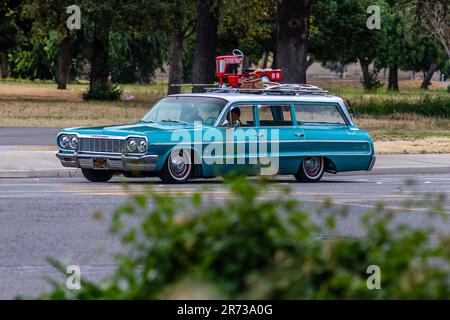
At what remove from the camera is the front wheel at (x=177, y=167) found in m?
17.9

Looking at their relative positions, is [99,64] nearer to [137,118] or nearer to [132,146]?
[137,118]

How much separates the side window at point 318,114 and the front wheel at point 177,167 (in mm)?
2482

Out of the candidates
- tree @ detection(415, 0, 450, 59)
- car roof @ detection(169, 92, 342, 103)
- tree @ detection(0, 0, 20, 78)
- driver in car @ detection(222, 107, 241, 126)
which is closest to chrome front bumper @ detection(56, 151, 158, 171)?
driver in car @ detection(222, 107, 241, 126)

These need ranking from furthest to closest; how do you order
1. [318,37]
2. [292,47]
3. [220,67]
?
[318,37]
[292,47]
[220,67]

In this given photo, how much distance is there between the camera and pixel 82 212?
45.8 feet

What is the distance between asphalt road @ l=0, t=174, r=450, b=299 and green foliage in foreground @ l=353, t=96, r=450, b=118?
18005 mm

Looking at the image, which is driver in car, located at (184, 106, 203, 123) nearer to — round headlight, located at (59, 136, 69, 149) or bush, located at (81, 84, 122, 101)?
round headlight, located at (59, 136, 69, 149)

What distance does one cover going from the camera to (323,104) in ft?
65.9

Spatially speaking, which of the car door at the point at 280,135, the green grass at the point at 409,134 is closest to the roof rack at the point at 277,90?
the car door at the point at 280,135

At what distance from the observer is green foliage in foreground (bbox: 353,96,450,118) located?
39.4 meters

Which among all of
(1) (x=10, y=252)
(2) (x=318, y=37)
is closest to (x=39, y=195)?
(1) (x=10, y=252)
